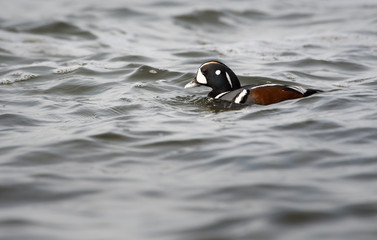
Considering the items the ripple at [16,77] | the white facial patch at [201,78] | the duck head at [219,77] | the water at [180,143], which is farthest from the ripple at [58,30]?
the duck head at [219,77]

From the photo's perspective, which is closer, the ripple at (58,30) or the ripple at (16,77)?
the ripple at (16,77)

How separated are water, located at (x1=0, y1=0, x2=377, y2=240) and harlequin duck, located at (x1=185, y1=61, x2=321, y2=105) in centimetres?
18

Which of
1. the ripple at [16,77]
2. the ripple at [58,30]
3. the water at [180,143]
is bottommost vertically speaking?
the water at [180,143]

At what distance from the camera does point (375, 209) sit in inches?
177

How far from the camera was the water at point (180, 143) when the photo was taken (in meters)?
4.48

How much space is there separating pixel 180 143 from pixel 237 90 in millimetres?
2230

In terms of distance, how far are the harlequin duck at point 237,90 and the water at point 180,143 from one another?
0.58ft

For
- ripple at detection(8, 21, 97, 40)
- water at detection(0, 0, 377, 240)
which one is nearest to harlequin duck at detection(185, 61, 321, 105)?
water at detection(0, 0, 377, 240)

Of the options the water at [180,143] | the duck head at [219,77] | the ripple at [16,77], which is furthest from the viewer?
the ripple at [16,77]

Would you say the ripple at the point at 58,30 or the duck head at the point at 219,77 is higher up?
the ripple at the point at 58,30

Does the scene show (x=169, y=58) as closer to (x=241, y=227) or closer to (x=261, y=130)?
(x=261, y=130)

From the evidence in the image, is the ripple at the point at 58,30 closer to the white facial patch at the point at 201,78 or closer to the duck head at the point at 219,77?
the white facial patch at the point at 201,78

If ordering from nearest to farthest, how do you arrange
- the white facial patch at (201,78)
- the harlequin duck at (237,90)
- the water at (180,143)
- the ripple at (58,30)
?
the water at (180,143)
the harlequin duck at (237,90)
the white facial patch at (201,78)
the ripple at (58,30)

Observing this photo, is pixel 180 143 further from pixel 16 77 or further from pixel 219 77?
pixel 16 77
